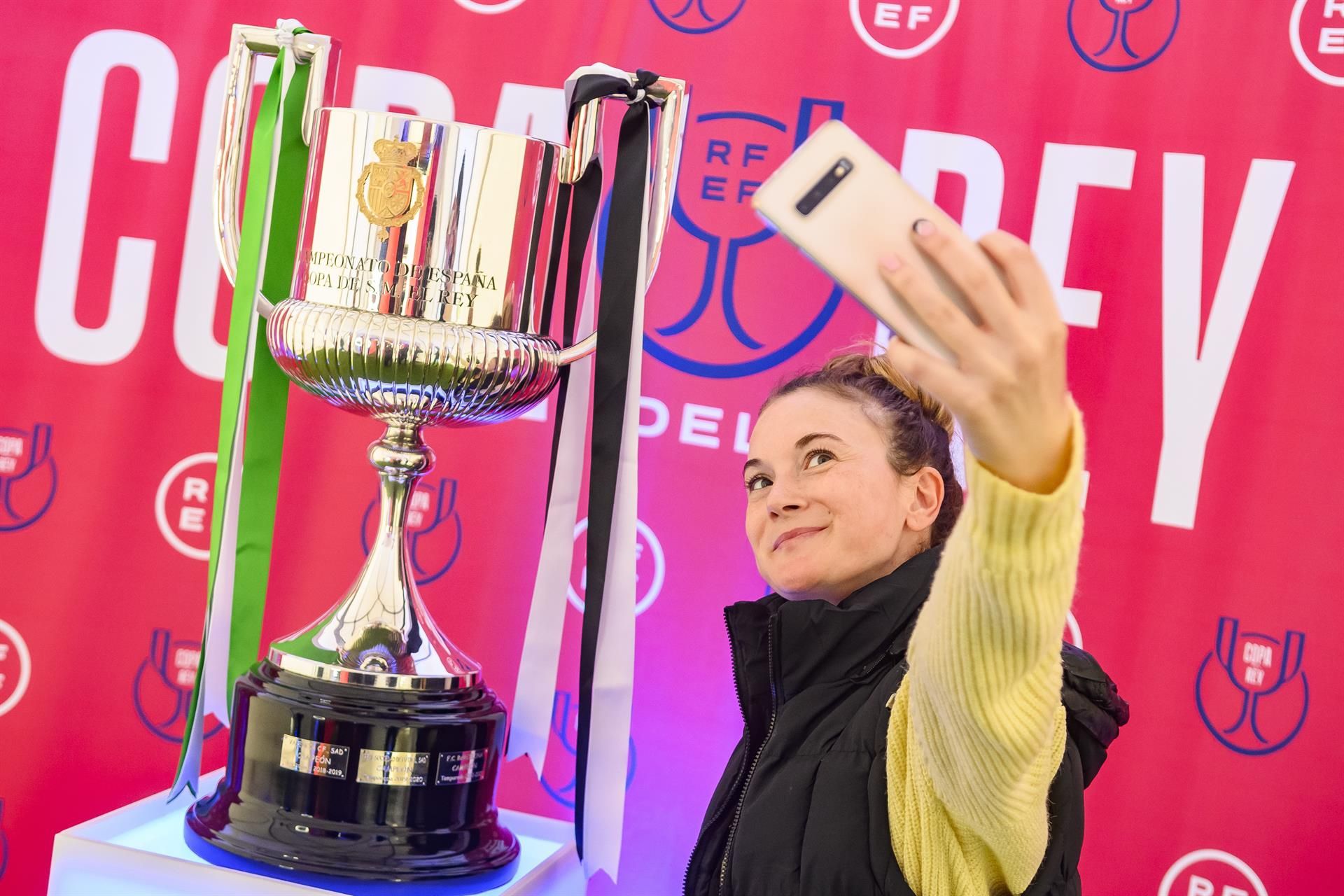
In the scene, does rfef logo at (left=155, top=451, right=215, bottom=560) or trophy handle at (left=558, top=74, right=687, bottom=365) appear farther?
rfef logo at (left=155, top=451, right=215, bottom=560)

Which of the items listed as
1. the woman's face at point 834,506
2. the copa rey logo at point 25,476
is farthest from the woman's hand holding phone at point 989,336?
the copa rey logo at point 25,476

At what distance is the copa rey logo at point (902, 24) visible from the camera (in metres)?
1.59

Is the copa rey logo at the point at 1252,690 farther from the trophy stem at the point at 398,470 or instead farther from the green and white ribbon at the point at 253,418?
the green and white ribbon at the point at 253,418

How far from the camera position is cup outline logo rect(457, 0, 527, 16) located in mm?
1693

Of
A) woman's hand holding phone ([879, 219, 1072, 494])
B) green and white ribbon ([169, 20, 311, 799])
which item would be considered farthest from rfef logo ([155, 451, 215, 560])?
woman's hand holding phone ([879, 219, 1072, 494])

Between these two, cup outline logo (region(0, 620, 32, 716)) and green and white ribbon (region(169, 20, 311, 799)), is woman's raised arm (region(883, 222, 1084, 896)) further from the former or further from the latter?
cup outline logo (region(0, 620, 32, 716))

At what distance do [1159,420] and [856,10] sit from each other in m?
0.61

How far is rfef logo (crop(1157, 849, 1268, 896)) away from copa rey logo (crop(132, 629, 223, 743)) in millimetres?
1267

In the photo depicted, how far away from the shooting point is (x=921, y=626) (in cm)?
82

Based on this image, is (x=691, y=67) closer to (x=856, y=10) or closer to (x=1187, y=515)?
(x=856, y=10)

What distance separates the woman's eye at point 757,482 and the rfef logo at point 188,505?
835mm

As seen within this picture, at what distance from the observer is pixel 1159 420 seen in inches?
60.1

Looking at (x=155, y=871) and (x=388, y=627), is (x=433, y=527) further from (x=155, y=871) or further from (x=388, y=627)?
(x=155, y=871)

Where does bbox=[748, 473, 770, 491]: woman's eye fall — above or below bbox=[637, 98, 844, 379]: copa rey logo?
below
